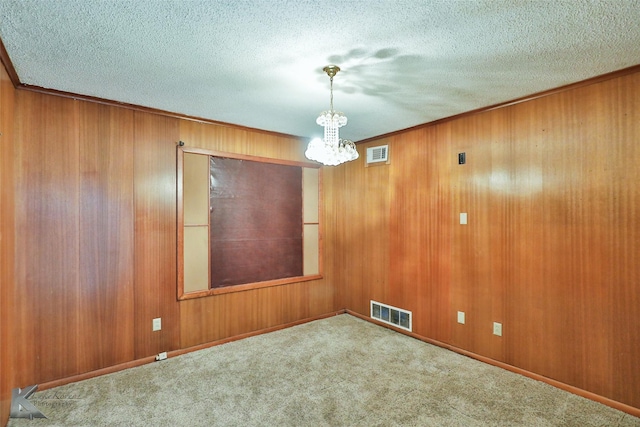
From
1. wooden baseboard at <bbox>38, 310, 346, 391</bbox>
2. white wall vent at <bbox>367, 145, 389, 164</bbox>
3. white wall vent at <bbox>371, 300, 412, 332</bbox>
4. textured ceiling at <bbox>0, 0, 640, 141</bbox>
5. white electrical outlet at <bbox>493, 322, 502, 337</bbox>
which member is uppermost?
textured ceiling at <bbox>0, 0, 640, 141</bbox>

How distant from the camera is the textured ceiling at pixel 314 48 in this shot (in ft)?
5.18

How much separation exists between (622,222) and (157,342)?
4.05 m

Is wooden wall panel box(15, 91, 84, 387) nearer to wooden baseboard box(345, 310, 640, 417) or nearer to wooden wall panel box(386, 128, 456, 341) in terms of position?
wooden wall panel box(386, 128, 456, 341)

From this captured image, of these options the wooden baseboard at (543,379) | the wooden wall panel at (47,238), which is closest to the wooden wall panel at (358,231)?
the wooden baseboard at (543,379)

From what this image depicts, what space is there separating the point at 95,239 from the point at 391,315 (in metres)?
3.27

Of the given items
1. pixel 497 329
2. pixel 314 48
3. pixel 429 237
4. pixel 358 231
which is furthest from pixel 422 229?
pixel 314 48

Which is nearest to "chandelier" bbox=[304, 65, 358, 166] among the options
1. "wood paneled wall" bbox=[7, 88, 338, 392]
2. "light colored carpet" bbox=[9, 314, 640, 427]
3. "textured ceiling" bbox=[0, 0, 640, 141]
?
"textured ceiling" bbox=[0, 0, 640, 141]

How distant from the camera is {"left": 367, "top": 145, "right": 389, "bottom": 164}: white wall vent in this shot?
4.00 meters

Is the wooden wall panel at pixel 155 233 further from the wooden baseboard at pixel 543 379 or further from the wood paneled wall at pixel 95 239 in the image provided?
the wooden baseboard at pixel 543 379

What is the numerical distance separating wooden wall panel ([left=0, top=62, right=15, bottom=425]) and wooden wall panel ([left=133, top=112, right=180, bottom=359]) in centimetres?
84

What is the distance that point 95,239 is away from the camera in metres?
2.80

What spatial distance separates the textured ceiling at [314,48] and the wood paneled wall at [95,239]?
1.11 feet

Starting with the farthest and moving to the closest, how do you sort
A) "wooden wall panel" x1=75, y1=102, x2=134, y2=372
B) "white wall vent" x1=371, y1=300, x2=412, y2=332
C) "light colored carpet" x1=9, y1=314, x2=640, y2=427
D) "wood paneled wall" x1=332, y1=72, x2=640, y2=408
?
1. "white wall vent" x1=371, y1=300, x2=412, y2=332
2. "wooden wall panel" x1=75, y1=102, x2=134, y2=372
3. "wood paneled wall" x1=332, y1=72, x2=640, y2=408
4. "light colored carpet" x1=9, y1=314, x2=640, y2=427

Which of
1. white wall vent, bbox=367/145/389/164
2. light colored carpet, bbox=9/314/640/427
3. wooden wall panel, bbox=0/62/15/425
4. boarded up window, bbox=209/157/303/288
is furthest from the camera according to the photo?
white wall vent, bbox=367/145/389/164
